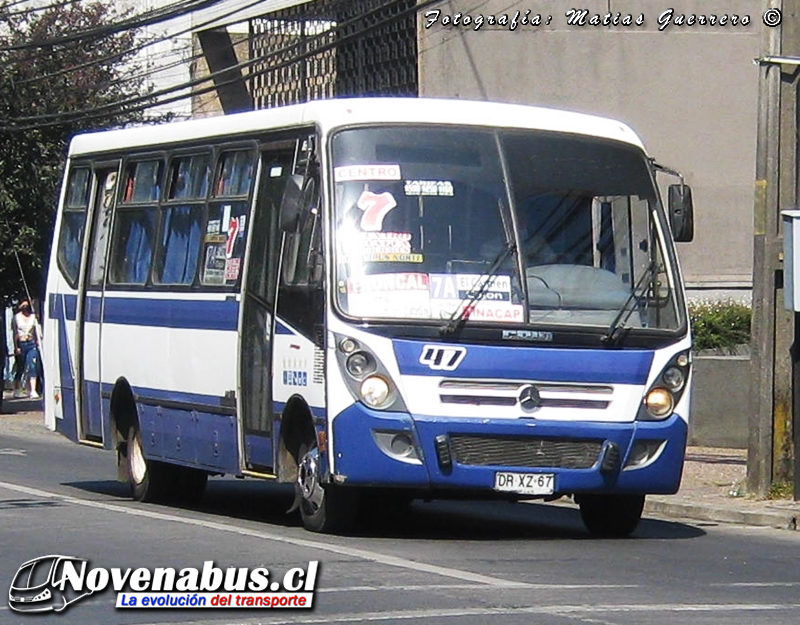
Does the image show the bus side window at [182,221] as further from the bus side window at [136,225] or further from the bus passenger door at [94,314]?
the bus passenger door at [94,314]

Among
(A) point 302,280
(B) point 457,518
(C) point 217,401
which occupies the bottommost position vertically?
(B) point 457,518

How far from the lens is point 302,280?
491 inches

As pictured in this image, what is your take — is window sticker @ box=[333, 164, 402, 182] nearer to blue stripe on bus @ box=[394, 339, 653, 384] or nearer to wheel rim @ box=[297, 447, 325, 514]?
blue stripe on bus @ box=[394, 339, 653, 384]

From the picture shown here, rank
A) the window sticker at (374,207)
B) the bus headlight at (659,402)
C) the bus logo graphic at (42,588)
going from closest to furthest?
the bus logo graphic at (42,588), the window sticker at (374,207), the bus headlight at (659,402)

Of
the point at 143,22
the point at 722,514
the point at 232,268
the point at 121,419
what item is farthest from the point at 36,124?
the point at 722,514

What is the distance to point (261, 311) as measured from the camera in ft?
43.2

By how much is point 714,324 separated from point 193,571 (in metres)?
15.0

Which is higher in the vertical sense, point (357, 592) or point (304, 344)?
point (304, 344)

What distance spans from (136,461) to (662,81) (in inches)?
606

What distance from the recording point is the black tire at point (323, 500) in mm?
12273

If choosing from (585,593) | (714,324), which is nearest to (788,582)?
(585,593)

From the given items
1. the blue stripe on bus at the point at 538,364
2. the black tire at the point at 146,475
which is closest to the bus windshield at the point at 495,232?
the blue stripe on bus at the point at 538,364

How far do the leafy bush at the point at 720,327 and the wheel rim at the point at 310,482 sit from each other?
11.9 metres

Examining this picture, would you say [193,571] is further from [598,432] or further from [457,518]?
[457,518]
